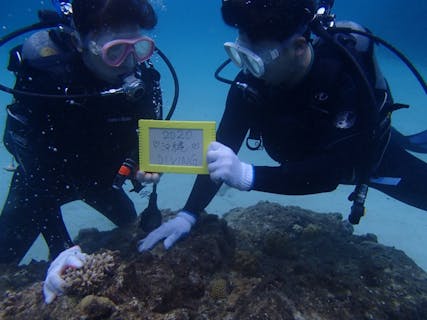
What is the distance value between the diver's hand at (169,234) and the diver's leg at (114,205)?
1.56 metres

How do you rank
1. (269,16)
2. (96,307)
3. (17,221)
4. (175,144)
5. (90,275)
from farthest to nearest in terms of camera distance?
(17,221)
(175,144)
(269,16)
(90,275)
(96,307)

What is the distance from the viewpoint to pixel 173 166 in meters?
3.19

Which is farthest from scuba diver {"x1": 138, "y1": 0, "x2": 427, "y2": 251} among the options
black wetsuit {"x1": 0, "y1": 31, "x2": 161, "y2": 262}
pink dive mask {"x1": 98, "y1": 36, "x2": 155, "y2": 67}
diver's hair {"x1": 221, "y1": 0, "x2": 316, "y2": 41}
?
black wetsuit {"x1": 0, "y1": 31, "x2": 161, "y2": 262}

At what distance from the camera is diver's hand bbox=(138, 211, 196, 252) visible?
3.65 metres

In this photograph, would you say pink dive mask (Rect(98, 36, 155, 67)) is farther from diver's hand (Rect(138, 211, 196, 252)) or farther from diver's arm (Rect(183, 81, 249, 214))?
diver's hand (Rect(138, 211, 196, 252))

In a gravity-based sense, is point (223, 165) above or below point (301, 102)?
below

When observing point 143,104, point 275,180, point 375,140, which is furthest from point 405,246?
point 143,104

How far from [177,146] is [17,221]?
9.50 ft

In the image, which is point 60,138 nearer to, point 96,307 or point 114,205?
point 114,205

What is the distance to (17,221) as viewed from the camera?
4590 mm

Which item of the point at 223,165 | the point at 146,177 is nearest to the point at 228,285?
the point at 223,165

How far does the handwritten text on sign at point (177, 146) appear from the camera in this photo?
3084 millimetres

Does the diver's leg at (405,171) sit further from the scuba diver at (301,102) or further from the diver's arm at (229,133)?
the diver's arm at (229,133)

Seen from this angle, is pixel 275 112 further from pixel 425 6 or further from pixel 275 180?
pixel 425 6
